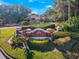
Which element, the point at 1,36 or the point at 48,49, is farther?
the point at 1,36

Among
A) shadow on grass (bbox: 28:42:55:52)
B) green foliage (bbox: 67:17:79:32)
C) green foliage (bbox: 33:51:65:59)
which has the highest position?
green foliage (bbox: 67:17:79:32)

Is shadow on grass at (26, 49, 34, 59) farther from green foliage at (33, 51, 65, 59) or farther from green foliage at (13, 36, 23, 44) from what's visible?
green foliage at (13, 36, 23, 44)

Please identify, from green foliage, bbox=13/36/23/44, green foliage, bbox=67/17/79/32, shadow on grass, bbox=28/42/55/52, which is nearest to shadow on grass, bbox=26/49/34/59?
shadow on grass, bbox=28/42/55/52

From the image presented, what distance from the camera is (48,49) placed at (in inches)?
1075

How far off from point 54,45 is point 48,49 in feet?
3.89

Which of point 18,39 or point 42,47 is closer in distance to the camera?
point 42,47

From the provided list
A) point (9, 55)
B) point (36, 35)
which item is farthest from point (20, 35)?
point (9, 55)

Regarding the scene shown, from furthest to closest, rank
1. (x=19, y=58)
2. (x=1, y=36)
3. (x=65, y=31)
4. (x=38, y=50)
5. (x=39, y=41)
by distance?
(x=65, y=31), (x=1, y=36), (x=39, y=41), (x=38, y=50), (x=19, y=58)

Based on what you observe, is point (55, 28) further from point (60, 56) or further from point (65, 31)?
point (60, 56)

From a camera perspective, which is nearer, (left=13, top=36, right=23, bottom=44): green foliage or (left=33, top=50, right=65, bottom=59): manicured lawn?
(left=33, top=50, right=65, bottom=59): manicured lawn

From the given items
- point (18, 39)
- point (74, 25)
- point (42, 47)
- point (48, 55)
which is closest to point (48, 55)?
point (48, 55)

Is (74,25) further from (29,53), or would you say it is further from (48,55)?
(29,53)

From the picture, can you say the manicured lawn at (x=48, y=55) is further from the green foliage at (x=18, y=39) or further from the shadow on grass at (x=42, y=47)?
the green foliage at (x=18, y=39)

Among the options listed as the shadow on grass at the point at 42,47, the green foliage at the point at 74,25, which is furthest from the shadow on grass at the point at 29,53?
the green foliage at the point at 74,25
